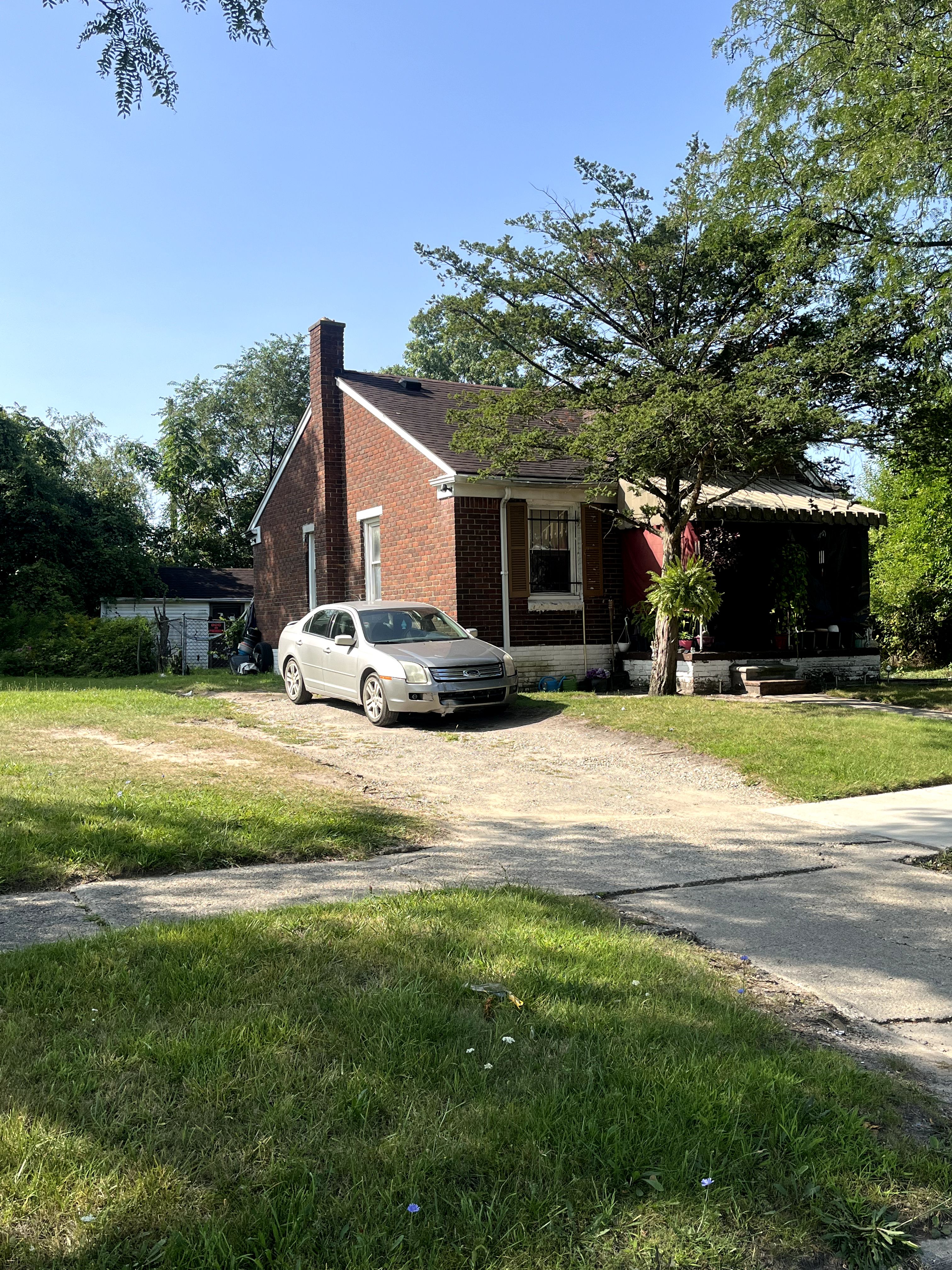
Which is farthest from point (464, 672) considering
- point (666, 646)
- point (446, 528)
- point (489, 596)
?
point (446, 528)

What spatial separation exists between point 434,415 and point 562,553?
4.16 metres

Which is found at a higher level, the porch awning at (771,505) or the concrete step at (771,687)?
the porch awning at (771,505)

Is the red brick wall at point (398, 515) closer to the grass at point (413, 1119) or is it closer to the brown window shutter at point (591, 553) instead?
the brown window shutter at point (591, 553)

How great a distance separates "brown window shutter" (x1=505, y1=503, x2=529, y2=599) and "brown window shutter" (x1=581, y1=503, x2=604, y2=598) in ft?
3.91

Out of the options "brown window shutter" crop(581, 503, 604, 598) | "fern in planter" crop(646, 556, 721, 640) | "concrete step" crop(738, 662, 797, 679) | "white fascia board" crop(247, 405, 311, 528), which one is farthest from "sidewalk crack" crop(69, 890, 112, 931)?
"white fascia board" crop(247, 405, 311, 528)

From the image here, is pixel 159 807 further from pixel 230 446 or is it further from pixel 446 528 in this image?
pixel 230 446

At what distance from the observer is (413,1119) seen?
274 cm

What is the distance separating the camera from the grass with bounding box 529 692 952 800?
365 inches

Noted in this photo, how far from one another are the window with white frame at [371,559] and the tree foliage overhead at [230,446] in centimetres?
2690

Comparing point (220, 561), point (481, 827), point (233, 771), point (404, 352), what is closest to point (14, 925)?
point (481, 827)

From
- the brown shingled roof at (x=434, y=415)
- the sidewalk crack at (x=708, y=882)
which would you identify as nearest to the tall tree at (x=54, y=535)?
the brown shingled roof at (x=434, y=415)

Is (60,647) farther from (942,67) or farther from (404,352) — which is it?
(404,352)

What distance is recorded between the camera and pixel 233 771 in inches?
344

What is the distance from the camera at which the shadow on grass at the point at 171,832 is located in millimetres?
5586
